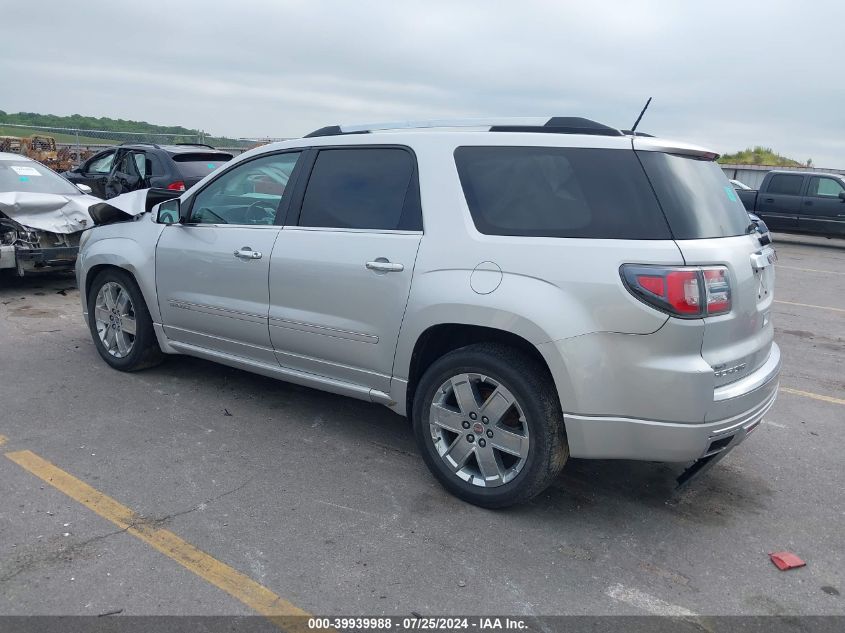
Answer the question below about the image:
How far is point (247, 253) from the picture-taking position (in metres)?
4.67

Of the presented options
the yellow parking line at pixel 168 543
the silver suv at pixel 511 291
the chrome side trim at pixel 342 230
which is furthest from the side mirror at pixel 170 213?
the yellow parking line at pixel 168 543

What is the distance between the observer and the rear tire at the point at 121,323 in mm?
5543

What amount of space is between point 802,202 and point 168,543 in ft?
58.6

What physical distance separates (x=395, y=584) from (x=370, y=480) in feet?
3.34

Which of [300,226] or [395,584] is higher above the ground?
[300,226]

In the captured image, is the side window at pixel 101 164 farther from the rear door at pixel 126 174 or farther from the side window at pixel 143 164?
the side window at pixel 143 164

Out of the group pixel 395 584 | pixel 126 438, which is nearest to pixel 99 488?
pixel 126 438

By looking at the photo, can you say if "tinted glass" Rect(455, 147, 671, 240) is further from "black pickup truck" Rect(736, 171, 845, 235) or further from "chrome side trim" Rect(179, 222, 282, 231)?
"black pickup truck" Rect(736, 171, 845, 235)

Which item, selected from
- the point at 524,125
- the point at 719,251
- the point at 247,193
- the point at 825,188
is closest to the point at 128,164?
the point at 247,193

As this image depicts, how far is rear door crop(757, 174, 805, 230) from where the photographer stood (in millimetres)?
17656

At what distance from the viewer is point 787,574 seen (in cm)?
327

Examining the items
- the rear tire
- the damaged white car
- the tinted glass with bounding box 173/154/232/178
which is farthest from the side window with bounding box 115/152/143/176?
the rear tire

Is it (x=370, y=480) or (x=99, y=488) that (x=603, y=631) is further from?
(x=99, y=488)

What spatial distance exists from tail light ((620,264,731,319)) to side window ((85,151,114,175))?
1213 centimetres
